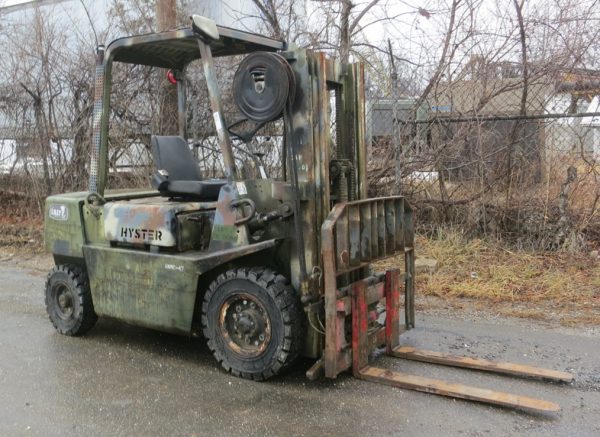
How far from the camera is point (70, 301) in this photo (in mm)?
5738

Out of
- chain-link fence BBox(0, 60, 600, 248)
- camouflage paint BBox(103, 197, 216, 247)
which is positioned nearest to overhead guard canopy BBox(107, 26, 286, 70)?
camouflage paint BBox(103, 197, 216, 247)

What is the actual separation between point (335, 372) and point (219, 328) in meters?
0.97

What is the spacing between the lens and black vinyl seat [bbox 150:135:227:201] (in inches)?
207

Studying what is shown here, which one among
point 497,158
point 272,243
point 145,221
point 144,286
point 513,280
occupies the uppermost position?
point 497,158

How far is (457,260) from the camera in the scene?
7.48 meters

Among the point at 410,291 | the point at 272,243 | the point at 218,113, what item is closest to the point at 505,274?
the point at 410,291

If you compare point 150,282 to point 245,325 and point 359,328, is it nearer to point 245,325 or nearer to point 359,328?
point 245,325

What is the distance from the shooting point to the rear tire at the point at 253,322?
170 inches

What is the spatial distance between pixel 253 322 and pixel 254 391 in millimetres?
488

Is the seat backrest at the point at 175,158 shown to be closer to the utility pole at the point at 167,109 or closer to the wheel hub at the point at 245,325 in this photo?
the wheel hub at the point at 245,325

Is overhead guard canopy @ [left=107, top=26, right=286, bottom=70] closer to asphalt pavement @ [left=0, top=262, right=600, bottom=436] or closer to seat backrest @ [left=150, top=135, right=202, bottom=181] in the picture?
seat backrest @ [left=150, top=135, right=202, bottom=181]

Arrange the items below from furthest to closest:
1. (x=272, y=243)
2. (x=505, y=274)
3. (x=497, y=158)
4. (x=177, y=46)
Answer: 1. (x=497, y=158)
2. (x=505, y=274)
3. (x=177, y=46)
4. (x=272, y=243)

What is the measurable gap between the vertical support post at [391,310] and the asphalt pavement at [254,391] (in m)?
0.15

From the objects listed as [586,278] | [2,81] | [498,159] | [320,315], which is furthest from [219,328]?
[2,81]
